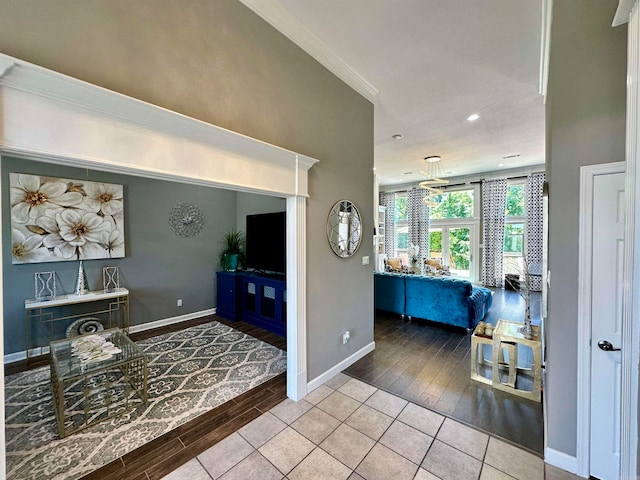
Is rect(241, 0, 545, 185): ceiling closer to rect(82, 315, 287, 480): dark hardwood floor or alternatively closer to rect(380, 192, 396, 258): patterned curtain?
rect(82, 315, 287, 480): dark hardwood floor

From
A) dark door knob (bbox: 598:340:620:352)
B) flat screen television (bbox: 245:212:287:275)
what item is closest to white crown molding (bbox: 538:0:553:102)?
dark door knob (bbox: 598:340:620:352)

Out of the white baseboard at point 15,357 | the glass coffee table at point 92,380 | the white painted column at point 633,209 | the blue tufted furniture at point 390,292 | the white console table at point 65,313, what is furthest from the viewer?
the blue tufted furniture at point 390,292

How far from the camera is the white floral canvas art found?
3164 mm

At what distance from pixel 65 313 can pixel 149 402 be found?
87.1 inches

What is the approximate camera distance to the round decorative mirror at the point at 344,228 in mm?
2785

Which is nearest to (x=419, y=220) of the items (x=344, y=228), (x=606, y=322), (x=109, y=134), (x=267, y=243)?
(x=267, y=243)

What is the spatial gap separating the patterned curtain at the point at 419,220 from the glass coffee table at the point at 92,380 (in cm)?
793

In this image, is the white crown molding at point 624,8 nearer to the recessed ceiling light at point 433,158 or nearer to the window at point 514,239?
the recessed ceiling light at point 433,158

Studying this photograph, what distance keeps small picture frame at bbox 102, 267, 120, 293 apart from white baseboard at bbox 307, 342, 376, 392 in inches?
126

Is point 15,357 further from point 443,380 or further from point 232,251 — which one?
Result: point 443,380

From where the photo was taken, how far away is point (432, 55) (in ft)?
8.45

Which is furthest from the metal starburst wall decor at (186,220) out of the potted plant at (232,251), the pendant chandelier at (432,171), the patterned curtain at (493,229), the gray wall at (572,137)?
the patterned curtain at (493,229)

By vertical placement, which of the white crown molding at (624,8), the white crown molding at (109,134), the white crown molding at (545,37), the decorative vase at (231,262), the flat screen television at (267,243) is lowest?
the decorative vase at (231,262)

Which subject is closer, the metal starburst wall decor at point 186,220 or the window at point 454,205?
the metal starburst wall decor at point 186,220
